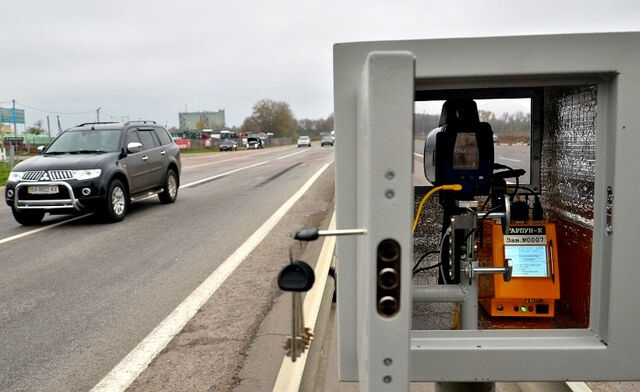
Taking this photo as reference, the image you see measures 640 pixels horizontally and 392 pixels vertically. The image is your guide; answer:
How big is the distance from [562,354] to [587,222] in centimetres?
83

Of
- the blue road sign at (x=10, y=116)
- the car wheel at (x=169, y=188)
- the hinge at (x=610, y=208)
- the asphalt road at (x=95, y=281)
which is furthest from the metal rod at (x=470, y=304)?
the blue road sign at (x=10, y=116)

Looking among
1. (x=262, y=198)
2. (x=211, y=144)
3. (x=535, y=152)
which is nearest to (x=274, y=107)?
(x=211, y=144)

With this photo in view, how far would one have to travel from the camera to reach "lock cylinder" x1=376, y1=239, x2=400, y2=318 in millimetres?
1488

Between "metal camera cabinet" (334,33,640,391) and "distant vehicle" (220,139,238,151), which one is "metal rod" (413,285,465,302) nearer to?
"metal camera cabinet" (334,33,640,391)

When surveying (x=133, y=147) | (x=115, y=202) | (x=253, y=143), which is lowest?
(x=115, y=202)

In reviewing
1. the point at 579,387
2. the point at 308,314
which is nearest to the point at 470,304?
the point at 579,387

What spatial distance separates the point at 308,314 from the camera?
509 cm

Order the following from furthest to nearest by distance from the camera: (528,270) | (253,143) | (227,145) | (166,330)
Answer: (253,143) → (227,145) → (166,330) → (528,270)

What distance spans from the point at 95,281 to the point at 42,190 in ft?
14.7

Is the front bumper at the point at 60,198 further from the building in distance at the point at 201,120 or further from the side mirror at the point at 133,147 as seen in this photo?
the building in distance at the point at 201,120

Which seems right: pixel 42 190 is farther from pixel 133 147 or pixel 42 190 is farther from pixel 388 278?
pixel 388 278

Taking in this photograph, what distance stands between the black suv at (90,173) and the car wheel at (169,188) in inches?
15.3

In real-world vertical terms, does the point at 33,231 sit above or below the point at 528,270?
below

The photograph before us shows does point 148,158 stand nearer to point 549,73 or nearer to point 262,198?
point 262,198
